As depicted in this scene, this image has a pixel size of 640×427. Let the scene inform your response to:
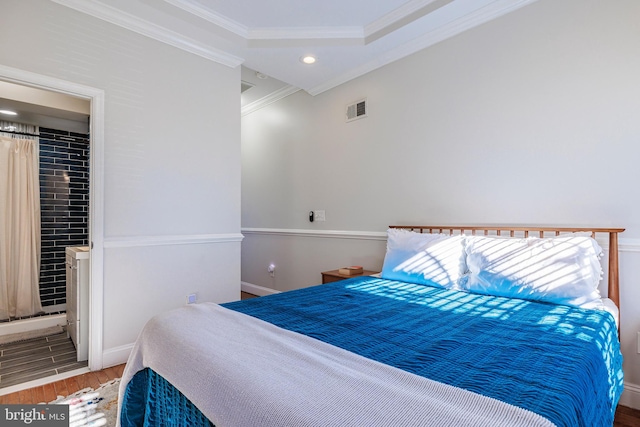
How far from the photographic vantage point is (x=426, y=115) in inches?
115

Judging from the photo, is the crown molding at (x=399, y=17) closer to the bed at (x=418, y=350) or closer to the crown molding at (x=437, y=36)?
the crown molding at (x=437, y=36)

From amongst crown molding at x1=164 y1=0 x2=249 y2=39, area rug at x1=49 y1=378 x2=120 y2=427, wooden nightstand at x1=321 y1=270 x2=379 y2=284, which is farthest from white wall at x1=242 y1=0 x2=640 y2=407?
area rug at x1=49 y1=378 x2=120 y2=427

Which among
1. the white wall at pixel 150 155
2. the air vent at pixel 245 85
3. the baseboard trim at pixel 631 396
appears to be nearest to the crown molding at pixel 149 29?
the white wall at pixel 150 155

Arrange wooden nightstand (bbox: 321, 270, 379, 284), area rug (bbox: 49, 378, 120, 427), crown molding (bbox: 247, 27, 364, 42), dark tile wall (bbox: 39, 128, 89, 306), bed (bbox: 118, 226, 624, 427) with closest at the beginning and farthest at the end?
bed (bbox: 118, 226, 624, 427)
area rug (bbox: 49, 378, 120, 427)
crown molding (bbox: 247, 27, 364, 42)
wooden nightstand (bbox: 321, 270, 379, 284)
dark tile wall (bbox: 39, 128, 89, 306)

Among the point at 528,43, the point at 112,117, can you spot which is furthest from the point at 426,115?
the point at 112,117

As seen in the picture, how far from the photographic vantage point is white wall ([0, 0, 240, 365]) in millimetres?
2303

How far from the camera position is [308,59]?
3.17 meters

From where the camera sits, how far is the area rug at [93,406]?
1.80 m

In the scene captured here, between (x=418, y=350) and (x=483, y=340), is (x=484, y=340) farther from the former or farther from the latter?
(x=418, y=350)

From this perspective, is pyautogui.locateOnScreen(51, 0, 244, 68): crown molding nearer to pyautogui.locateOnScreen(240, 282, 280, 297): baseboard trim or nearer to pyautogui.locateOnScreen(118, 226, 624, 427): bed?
pyautogui.locateOnScreen(118, 226, 624, 427): bed

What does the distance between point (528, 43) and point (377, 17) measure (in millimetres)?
1168

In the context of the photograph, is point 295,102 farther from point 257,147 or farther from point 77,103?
point 77,103

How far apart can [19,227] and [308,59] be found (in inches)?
137

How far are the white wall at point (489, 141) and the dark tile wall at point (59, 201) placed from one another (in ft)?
8.08
